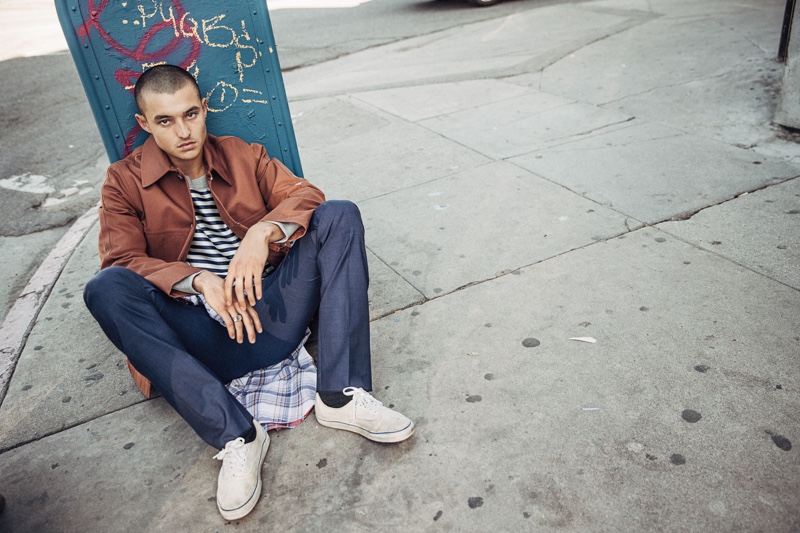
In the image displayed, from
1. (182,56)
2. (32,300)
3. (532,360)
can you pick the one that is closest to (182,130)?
(182,56)

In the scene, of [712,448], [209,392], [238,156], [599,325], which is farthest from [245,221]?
[712,448]

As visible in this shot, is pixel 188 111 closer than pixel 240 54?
Yes

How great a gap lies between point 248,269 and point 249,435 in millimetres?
557

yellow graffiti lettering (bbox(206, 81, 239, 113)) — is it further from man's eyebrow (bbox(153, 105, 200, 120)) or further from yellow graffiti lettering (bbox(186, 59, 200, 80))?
man's eyebrow (bbox(153, 105, 200, 120))

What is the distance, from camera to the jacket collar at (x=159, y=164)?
7.86 ft

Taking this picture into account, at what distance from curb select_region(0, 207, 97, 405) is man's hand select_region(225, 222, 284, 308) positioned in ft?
4.32

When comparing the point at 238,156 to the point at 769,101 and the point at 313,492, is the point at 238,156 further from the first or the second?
the point at 769,101

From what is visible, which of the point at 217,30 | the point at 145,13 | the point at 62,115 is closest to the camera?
the point at 145,13

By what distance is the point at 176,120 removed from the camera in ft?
→ 7.77

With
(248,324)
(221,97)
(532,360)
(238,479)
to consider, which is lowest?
(532,360)

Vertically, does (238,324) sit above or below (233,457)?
above

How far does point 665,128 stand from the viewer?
473 cm

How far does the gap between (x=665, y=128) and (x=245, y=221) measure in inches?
138

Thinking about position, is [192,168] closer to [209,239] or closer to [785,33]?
[209,239]
